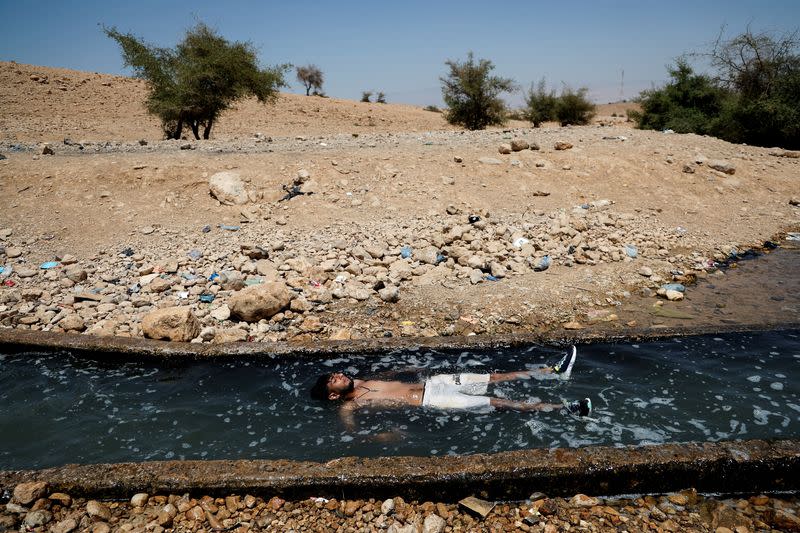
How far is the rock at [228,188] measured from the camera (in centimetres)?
823

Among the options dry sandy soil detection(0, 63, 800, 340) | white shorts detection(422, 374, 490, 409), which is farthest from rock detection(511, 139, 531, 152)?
white shorts detection(422, 374, 490, 409)

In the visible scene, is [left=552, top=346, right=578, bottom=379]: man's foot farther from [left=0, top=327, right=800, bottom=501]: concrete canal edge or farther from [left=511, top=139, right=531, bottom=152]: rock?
[left=511, top=139, right=531, bottom=152]: rock

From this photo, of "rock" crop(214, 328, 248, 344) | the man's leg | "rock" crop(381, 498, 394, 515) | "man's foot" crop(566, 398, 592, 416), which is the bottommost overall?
the man's leg

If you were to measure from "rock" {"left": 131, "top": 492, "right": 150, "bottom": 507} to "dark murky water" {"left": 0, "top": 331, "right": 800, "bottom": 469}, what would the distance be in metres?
0.78

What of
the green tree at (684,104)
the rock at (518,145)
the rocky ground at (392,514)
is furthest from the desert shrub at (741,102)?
the rocky ground at (392,514)

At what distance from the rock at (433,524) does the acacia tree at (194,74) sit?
1374 centimetres

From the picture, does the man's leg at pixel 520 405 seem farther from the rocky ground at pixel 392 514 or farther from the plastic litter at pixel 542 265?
the plastic litter at pixel 542 265

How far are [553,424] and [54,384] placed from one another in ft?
15.8

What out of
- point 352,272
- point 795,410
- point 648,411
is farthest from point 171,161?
point 795,410

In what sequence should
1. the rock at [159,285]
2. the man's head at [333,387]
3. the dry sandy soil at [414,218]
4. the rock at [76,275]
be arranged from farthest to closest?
the rock at [76,275], the rock at [159,285], the dry sandy soil at [414,218], the man's head at [333,387]

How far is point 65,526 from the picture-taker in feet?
8.56

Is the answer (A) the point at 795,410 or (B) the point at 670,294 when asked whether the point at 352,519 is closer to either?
(A) the point at 795,410

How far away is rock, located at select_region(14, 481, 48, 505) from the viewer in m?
2.74


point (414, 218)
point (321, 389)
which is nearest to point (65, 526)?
point (321, 389)
